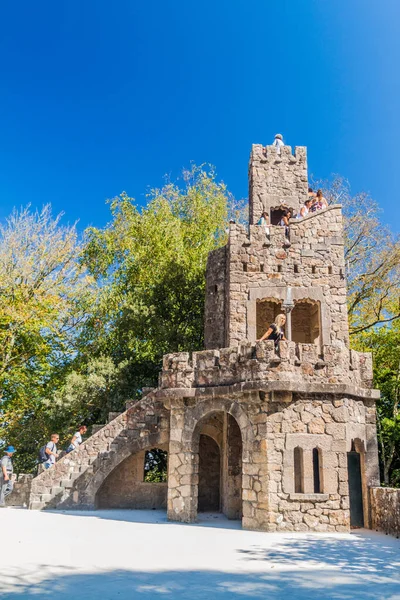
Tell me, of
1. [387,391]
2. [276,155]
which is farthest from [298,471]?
[276,155]

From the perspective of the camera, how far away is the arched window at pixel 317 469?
40.6ft

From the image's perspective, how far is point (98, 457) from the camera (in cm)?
1573

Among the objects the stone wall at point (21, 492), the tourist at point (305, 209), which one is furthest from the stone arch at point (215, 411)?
the tourist at point (305, 209)

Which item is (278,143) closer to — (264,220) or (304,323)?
(264,220)

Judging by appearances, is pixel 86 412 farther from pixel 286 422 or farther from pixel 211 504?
pixel 286 422

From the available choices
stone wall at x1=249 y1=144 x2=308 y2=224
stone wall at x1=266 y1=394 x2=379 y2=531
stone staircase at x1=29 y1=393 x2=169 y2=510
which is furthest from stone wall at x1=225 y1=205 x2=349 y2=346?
stone wall at x1=266 y1=394 x2=379 y2=531

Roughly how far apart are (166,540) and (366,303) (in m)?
18.1

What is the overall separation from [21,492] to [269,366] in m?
9.36

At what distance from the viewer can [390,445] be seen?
20.4 metres

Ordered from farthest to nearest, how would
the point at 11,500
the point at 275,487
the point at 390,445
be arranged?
the point at 390,445 → the point at 11,500 → the point at 275,487

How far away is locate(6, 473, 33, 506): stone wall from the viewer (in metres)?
16.6

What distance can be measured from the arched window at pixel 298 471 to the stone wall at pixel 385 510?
1.88 m

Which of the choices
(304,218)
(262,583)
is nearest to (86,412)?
(304,218)

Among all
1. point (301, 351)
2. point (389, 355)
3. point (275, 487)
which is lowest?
point (275, 487)
